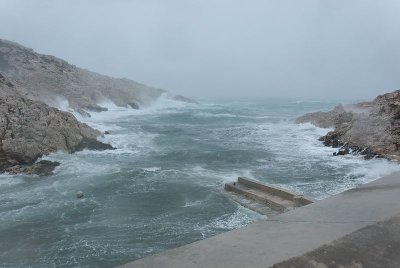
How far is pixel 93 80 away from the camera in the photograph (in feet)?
223

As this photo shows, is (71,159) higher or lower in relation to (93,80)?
lower

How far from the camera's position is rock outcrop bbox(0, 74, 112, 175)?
58.2 feet

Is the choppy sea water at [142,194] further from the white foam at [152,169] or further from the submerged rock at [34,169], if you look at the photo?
the submerged rock at [34,169]

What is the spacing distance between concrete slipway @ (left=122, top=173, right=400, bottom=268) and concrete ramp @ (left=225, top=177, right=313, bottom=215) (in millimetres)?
5956

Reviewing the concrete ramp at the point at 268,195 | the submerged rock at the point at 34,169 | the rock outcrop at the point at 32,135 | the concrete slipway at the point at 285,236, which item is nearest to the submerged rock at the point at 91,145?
the rock outcrop at the point at 32,135

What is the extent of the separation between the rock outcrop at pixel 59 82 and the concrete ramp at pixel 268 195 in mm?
31579

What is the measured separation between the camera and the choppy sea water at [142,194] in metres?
9.55

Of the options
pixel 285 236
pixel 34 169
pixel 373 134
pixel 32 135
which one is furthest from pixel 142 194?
pixel 373 134

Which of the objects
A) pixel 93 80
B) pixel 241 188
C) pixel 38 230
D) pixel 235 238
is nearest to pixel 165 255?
pixel 235 238

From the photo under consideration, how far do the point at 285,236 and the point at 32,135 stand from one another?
1807 centimetres

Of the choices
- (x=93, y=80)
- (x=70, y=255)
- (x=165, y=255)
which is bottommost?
(x=70, y=255)

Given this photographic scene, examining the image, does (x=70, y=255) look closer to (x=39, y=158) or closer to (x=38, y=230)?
(x=38, y=230)

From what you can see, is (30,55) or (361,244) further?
(30,55)

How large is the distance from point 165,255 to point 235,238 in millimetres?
770
